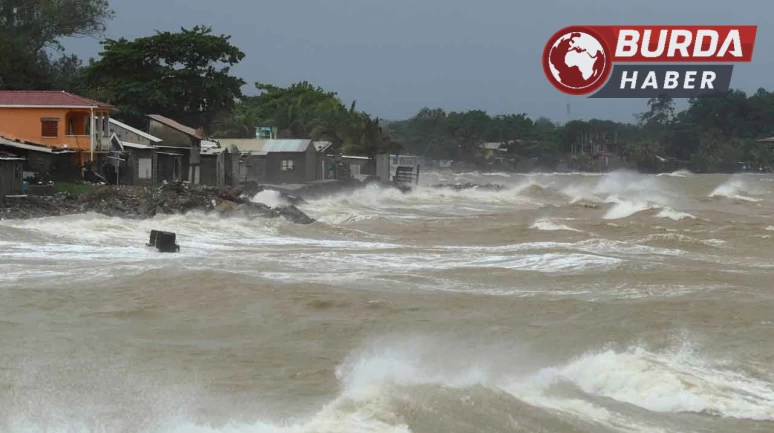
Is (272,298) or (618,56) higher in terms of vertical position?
(618,56)

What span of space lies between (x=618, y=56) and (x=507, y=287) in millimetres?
13615

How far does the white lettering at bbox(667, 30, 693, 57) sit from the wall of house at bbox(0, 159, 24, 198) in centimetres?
1888

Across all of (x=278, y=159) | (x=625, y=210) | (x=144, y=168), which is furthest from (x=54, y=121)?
(x=625, y=210)

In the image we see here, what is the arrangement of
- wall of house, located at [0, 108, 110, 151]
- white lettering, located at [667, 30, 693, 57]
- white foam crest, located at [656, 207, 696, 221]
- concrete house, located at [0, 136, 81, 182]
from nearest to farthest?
white lettering, located at [667, 30, 693, 57], concrete house, located at [0, 136, 81, 182], wall of house, located at [0, 108, 110, 151], white foam crest, located at [656, 207, 696, 221]

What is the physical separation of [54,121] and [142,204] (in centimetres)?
824

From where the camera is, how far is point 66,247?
2103 centimetres

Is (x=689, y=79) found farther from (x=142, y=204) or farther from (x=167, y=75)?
(x=167, y=75)

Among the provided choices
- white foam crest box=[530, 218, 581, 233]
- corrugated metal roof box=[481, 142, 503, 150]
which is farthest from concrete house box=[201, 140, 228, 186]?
corrugated metal roof box=[481, 142, 503, 150]

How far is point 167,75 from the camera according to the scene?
172 ft

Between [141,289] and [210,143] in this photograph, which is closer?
[141,289]

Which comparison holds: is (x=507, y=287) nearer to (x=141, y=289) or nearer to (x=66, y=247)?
(x=141, y=289)

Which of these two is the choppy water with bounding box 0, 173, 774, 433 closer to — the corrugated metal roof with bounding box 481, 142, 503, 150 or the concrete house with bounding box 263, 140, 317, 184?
the concrete house with bounding box 263, 140, 317, 184

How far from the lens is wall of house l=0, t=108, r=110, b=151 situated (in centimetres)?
3512

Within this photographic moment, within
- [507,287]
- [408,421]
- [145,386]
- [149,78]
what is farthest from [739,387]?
[149,78]
